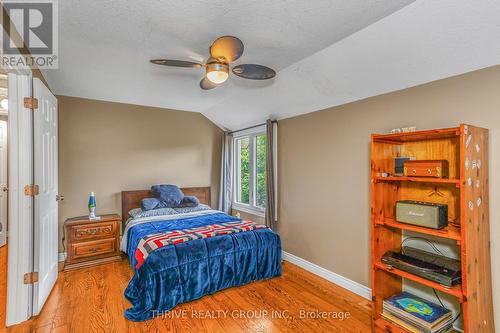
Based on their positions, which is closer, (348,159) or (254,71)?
(254,71)

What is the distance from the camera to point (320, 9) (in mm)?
1802

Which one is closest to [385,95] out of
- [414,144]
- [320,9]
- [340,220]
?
[414,144]

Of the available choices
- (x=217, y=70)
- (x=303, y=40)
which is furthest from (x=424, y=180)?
(x=217, y=70)

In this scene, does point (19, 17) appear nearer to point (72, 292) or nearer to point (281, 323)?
point (72, 292)

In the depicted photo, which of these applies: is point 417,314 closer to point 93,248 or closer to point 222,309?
point 222,309

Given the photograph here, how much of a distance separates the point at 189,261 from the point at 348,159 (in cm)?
201

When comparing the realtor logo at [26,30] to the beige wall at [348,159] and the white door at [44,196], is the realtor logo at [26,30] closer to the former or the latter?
the white door at [44,196]

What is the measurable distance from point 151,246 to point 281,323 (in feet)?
4.61

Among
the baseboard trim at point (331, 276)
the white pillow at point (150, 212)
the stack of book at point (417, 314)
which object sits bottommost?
the baseboard trim at point (331, 276)

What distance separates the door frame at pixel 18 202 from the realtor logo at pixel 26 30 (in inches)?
7.0

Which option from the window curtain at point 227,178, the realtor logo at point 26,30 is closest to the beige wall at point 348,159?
the window curtain at point 227,178

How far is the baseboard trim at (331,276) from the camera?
263 centimetres

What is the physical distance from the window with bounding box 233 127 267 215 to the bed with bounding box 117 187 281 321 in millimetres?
986

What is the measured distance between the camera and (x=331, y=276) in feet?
9.75
